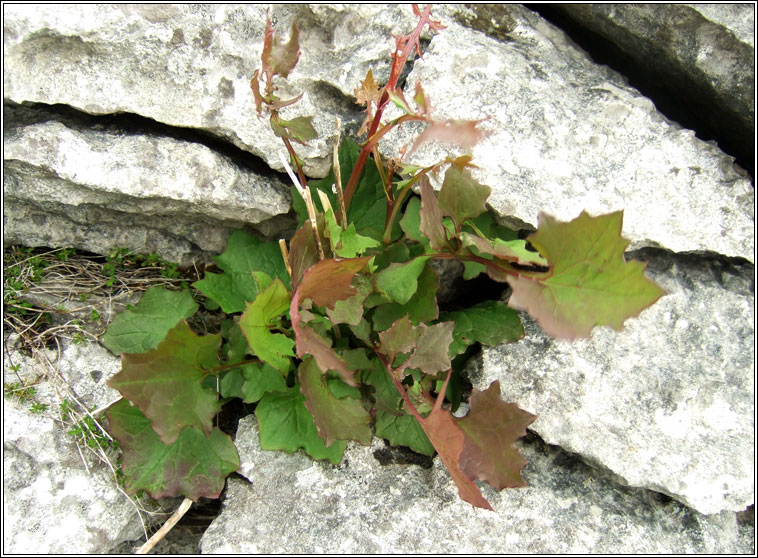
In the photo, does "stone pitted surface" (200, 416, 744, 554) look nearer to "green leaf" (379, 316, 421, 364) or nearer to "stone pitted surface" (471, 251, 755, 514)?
"stone pitted surface" (471, 251, 755, 514)

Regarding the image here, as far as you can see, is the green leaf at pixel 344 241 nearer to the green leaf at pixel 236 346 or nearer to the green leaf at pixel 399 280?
the green leaf at pixel 399 280

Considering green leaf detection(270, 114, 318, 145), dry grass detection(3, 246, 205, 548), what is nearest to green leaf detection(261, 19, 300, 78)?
green leaf detection(270, 114, 318, 145)

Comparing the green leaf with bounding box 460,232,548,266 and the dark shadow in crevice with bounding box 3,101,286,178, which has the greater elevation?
the green leaf with bounding box 460,232,548,266

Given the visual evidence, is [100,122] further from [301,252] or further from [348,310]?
[348,310]

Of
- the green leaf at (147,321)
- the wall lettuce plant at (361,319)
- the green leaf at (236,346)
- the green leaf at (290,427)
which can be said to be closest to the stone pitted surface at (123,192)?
the wall lettuce plant at (361,319)

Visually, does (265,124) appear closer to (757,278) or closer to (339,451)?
(339,451)
